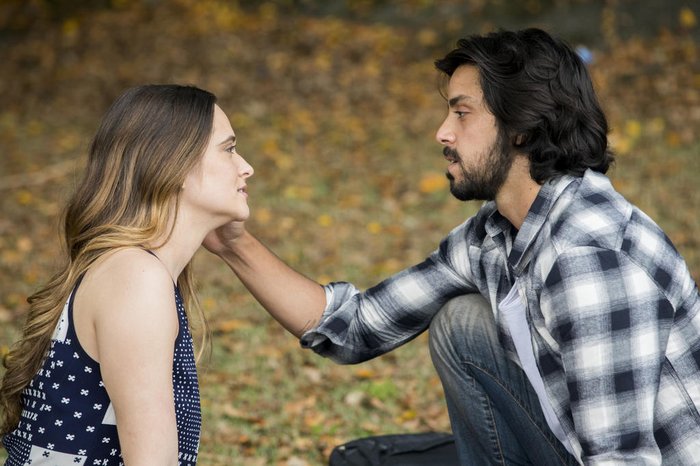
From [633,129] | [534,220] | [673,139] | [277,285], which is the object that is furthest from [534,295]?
[633,129]

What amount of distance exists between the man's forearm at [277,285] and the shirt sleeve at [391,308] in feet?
0.17

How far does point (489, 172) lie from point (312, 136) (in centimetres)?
635

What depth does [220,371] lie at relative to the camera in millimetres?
4836

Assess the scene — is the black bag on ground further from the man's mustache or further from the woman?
the man's mustache

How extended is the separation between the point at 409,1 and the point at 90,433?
416 inches

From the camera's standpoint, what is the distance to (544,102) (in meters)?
2.93

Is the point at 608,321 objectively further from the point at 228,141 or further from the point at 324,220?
the point at 324,220

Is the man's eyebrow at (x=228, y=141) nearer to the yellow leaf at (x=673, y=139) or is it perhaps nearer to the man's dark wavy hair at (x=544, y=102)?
the man's dark wavy hair at (x=544, y=102)

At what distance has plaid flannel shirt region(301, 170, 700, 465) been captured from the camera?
2.48 m

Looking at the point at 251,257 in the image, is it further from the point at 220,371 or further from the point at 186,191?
the point at 220,371

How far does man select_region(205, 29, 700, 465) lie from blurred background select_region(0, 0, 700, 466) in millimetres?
1002

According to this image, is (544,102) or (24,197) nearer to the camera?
(544,102)

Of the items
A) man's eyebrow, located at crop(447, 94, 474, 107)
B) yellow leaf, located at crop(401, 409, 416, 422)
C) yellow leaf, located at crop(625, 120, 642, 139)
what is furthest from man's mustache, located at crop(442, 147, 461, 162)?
yellow leaf, located at crop(625, 120, 642, 139)

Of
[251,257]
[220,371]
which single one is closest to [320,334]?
[251,257]
